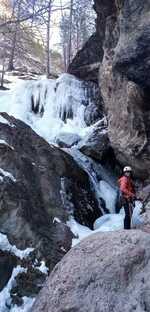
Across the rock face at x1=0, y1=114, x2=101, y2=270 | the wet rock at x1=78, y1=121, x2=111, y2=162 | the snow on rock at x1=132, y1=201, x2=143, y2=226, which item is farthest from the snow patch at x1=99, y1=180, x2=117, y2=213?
the snow on rock at x1=132, y1=201, x2=143, y2=226

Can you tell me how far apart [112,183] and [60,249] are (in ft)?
14.0

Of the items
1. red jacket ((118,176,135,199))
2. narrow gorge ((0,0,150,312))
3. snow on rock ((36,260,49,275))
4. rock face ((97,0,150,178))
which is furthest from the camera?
rock face ((97,0,150,178))

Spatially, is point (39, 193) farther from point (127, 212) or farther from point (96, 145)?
point (96, 145)

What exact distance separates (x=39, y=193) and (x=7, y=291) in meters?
2.81

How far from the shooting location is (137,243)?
7.24m

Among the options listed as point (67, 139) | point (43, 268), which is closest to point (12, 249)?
point (43, 268)

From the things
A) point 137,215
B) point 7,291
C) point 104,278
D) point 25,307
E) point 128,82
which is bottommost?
point 25,307

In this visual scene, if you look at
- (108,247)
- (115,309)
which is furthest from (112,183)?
(115,309)

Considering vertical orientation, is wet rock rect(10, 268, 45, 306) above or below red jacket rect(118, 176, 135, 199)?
below

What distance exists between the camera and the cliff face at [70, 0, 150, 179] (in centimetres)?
1117

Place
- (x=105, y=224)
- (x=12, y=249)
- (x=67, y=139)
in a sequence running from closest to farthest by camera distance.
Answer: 1. (x=12, y=249)
2. (x=105, y=224)
3. (x=67, y=139)

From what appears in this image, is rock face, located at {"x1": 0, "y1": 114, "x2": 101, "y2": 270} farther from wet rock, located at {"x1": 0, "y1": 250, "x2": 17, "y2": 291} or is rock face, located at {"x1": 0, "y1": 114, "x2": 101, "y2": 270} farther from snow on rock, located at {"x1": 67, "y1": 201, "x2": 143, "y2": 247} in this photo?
wet rock, located at {"x1": 0, "y1": 250, "x2": 17, "y2": 291}

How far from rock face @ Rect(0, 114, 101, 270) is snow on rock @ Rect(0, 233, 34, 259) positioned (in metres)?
0.09

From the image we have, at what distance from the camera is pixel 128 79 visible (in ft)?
39.3
